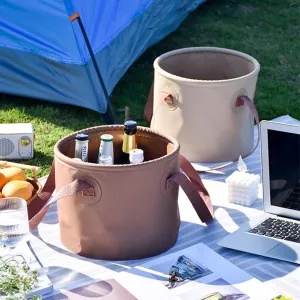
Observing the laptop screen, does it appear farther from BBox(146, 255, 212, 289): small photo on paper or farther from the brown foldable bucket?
BBox(146, 255, 212, 289): small photo on paper

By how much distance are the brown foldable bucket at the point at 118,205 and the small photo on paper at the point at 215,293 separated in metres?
0.21

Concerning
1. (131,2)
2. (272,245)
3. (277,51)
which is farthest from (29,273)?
(277,51)

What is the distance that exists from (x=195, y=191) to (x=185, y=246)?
139 millimetres

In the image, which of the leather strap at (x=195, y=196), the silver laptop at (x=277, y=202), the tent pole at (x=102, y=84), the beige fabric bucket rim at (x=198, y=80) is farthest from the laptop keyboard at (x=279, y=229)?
the tent pole at (x=102, y=84)

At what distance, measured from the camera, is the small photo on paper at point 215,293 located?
154cm

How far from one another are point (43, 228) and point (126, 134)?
0.33m

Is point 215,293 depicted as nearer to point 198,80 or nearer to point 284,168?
point 284,168

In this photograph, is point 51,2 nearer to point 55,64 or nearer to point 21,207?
point 55,64

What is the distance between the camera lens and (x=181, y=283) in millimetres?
1593

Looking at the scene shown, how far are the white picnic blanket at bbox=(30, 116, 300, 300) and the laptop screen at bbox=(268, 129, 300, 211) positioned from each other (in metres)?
0.14

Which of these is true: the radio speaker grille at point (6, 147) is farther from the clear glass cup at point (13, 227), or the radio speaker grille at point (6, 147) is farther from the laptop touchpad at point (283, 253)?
the laptop touchpad at point (283, 253)

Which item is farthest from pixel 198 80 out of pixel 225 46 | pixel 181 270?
pixel 225 46

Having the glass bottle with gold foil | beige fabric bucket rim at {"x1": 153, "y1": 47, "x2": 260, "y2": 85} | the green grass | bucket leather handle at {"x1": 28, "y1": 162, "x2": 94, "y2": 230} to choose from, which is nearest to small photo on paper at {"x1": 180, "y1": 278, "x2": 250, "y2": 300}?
bucket leather handle at {"x1": 28, "y1": 162, "x2": 94, "y2": 230}

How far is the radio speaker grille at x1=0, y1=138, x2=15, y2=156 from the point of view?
268 cm
